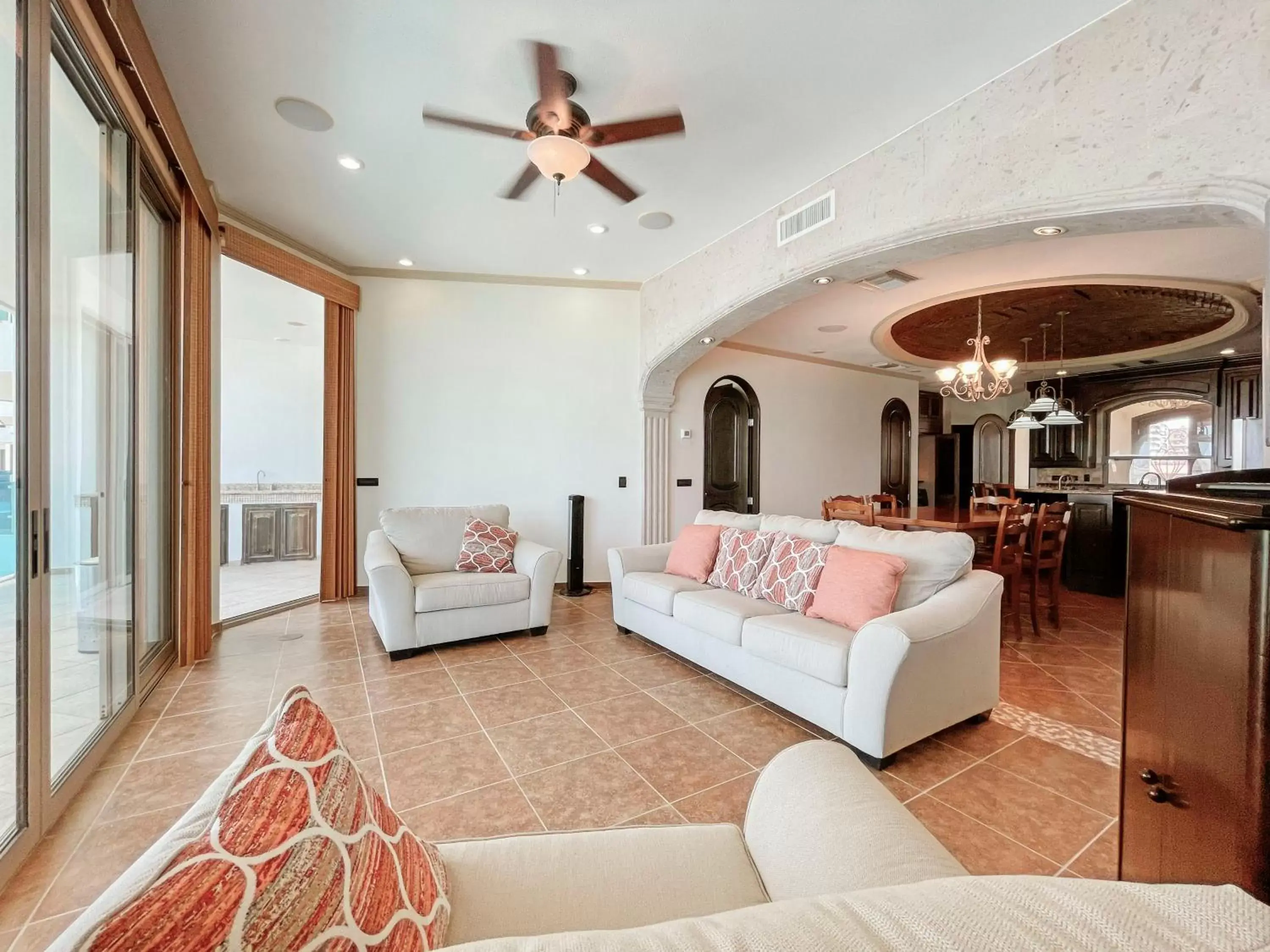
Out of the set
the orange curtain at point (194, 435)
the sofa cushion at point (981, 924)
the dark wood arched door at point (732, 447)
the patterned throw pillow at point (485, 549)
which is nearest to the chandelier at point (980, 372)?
the dark wood arched door at point (732, 447)

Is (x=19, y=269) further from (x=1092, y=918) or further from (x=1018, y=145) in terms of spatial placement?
(x=1018, y=145)

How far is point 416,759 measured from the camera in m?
2.17

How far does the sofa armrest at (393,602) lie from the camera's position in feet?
10.5

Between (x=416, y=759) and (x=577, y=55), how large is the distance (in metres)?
2.99

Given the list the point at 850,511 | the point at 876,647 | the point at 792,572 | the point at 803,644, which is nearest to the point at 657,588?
the point at 792,572

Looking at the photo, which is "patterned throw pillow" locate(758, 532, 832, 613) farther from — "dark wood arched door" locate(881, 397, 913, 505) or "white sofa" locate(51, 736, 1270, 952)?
"dark wood arched door" locate(881, 397, 913, 505)

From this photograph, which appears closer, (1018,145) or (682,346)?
(1018,145)

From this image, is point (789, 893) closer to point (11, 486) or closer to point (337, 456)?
point (11, 486)

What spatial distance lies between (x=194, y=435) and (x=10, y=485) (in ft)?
Answer: 6.06

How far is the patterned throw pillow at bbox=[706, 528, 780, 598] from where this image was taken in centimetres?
312

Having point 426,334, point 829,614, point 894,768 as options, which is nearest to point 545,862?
point 894,768

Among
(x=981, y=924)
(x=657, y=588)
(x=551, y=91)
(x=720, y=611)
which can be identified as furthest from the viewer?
(x=657, y=588)

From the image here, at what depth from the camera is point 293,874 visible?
513 mm

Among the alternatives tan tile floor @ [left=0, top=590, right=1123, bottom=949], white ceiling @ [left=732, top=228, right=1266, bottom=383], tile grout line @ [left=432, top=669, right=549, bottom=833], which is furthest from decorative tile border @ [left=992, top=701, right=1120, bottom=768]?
white ceiling @ [left=732, top=228, right=1266, bottom=383]
